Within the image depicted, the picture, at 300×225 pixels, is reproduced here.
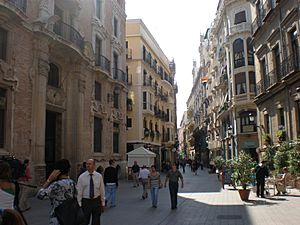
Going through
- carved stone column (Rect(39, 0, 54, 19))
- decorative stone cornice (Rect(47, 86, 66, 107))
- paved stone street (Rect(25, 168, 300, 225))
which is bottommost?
paved stone street (Rect(25, 168, 300, 225))

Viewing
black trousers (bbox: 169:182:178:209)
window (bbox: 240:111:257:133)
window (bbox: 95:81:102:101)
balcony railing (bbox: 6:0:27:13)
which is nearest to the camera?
black trousers (bbox: 169:182:178:209)

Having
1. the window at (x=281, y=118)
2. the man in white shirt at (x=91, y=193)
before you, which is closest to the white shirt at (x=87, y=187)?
the man in white shirt at (x=91, y=193)

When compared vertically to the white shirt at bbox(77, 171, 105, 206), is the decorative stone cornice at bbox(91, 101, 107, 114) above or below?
above

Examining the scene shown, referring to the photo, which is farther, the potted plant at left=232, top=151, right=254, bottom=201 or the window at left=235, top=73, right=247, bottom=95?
the window at left=235, top=73, right=247, bottom=95

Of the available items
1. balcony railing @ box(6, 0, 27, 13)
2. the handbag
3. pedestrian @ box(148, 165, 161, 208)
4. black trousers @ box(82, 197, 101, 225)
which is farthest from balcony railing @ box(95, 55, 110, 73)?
the handbag

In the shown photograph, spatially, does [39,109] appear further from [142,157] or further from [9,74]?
[142,157]

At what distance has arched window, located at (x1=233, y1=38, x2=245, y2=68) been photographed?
38062mm

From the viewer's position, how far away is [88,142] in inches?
922

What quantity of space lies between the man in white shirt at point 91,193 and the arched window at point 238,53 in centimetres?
3274

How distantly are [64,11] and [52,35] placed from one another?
439cm

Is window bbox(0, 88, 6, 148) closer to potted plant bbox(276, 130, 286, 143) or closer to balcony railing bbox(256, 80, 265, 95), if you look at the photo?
potted plant bbox(276, 130, 286, 143)

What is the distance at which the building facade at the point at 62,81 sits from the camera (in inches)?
611

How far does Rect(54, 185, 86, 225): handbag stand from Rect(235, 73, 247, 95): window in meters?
34.3

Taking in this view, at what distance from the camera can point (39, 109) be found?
1725 cm
